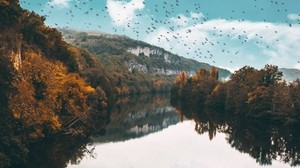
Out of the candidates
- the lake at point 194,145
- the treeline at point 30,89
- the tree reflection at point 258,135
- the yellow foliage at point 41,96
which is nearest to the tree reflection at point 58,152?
the lake at point 194,145

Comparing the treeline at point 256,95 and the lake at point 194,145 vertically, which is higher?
the treeline at point 256,95

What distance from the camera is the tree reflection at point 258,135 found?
63.5 meters

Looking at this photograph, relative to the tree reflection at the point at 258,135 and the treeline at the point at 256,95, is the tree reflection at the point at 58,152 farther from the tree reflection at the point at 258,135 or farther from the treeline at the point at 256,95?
the treeline at the point at 256,95

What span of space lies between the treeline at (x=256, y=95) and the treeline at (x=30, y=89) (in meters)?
42.0

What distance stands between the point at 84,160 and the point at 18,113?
989 centimetres

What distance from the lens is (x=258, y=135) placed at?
267ft

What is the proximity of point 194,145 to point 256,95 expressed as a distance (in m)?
39.4

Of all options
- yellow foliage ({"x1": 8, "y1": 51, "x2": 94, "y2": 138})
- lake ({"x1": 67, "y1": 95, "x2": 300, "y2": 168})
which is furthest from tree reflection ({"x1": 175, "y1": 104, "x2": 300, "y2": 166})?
yellow foliage ({"x1": 8, "y1": 51, "x2": 94, "y2": 138})

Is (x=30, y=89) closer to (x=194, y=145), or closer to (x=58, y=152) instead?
(x=58, y=152)

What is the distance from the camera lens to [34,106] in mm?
56781

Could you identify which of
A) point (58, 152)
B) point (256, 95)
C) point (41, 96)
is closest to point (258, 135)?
point (256, 95)

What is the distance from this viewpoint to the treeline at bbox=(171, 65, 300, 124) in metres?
98.8

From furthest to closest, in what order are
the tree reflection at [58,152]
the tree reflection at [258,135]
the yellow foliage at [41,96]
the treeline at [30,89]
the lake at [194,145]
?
the tree reflection at [258,135] → the lake at [194,145] → the yellow foliage at [41,96] → the tree reflection at [58,152] → the treeline at [30,89]

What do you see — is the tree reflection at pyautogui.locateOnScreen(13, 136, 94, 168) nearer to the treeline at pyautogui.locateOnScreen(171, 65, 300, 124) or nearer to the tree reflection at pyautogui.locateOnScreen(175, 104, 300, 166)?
the tree reflection at pyautogui.locateOnScreen(175, 104, 300, 166)
